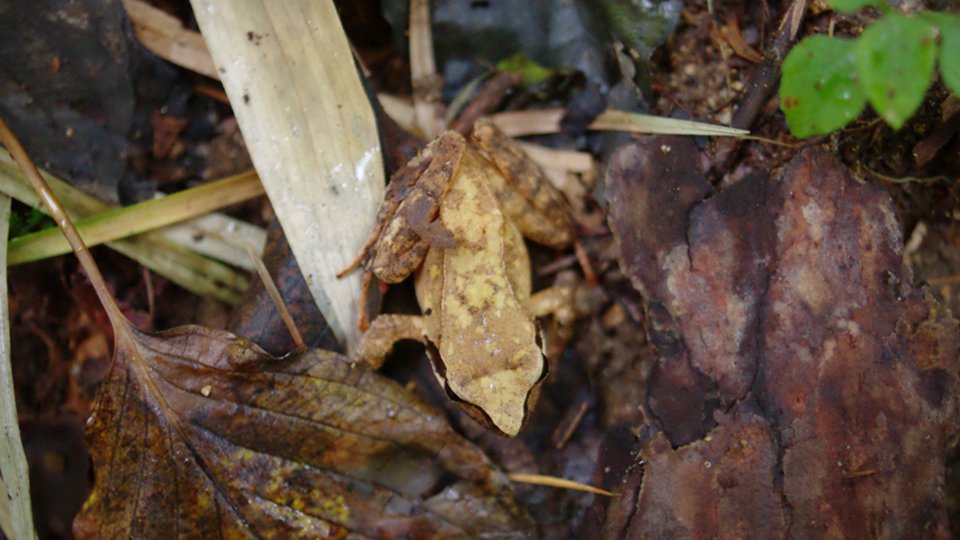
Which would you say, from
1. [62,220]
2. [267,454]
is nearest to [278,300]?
[267,454]

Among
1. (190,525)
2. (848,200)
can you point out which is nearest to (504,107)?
(848,200)

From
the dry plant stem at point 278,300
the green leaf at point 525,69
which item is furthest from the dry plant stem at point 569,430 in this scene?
the green leaf at point 525,69

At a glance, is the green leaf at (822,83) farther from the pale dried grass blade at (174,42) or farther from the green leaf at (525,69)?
the pale dried grass blade at (174,42)

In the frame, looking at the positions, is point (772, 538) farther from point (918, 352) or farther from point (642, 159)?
point (642, 159)

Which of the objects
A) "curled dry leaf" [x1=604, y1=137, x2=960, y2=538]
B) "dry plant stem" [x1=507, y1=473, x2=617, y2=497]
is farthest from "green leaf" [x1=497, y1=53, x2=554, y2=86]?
"dry plant stem" [x1=507, y1=473, x2=617, y2=497]

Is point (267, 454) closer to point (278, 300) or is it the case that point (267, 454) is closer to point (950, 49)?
point (278, 300)

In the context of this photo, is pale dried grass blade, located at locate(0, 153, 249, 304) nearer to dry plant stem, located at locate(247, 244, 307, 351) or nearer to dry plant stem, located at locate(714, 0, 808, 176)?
dry plant stem, located at locate(247, 244, 307, 351)
